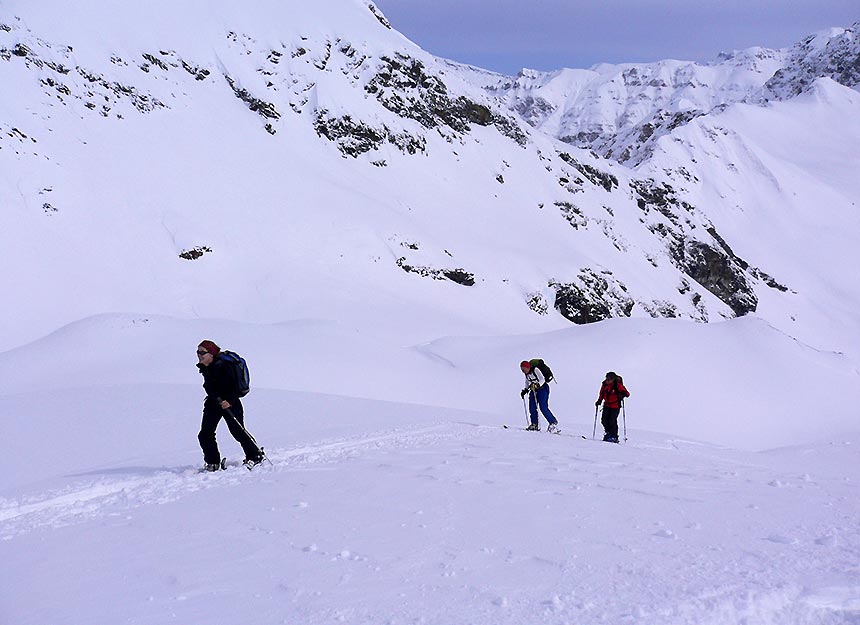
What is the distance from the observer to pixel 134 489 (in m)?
7.33

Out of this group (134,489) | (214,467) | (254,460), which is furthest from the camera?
(254,460)

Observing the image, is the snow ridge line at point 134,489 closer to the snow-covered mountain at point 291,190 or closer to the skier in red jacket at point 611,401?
the skier in red jacket at point 611,401

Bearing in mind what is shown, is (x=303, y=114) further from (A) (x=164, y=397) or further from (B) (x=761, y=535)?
(B) (x=761, y=535)

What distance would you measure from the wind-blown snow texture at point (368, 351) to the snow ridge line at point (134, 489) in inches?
2.5

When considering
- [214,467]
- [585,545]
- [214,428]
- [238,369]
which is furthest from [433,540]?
[214,467]

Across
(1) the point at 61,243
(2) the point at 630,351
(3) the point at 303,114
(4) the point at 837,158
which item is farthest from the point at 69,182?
(4) the point at 837,158

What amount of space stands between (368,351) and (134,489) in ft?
41.0

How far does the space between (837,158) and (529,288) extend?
85.2 metres

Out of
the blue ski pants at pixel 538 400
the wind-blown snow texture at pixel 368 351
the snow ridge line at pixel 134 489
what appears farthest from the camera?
the blue ski pants at pixel 538 400

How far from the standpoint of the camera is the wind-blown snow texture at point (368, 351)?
4371mm

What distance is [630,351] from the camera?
2058 cm

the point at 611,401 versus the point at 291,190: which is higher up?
→ the point at 291,190

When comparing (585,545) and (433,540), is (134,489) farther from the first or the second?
(585,545)

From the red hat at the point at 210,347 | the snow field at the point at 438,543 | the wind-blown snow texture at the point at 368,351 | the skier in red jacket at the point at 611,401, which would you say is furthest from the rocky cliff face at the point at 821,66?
the red hat at the point at 210,347
